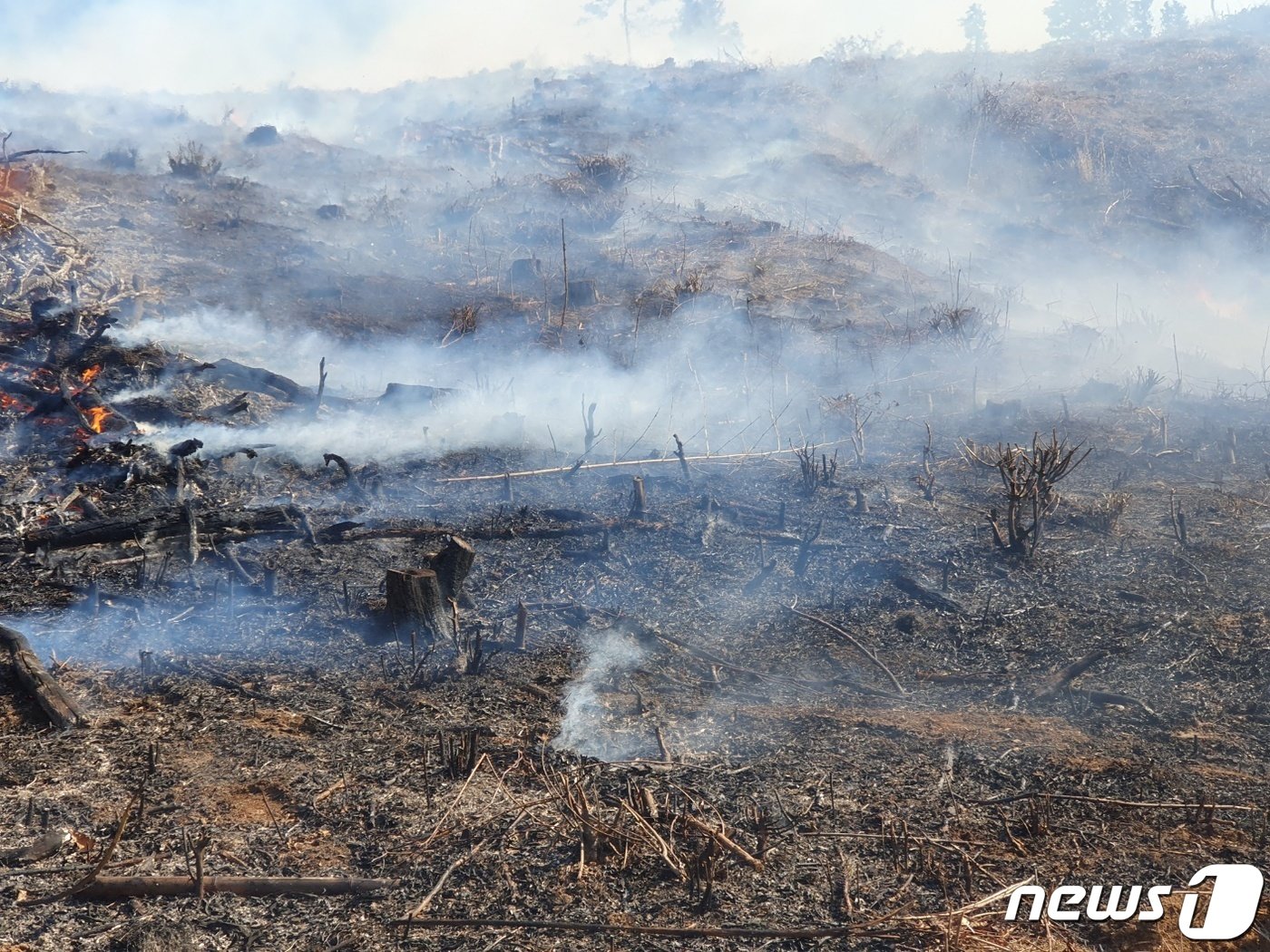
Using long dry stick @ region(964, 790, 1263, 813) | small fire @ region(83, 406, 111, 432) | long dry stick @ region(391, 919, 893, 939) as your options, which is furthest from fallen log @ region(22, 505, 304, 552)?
long dry stick @ region(964, 790, 1263, 813)

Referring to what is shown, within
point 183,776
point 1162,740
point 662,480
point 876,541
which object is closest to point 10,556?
point 183,776

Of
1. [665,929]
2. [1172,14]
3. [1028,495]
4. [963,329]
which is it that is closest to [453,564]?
[665,929]

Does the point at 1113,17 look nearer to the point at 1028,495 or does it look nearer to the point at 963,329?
the point at 963,329

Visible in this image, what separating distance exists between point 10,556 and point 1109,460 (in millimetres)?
10864

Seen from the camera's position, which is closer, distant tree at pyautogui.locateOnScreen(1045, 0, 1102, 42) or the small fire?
the small fire

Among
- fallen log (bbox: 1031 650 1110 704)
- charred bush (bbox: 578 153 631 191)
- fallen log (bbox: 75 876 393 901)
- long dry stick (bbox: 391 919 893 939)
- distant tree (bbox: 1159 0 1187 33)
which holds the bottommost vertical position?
fallen log (bbox: 1031 650 1110 704)

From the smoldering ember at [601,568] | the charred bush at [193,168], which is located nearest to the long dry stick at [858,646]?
the smoldering ember at [601,568]

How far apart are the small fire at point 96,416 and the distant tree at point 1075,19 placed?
5242 centimetres

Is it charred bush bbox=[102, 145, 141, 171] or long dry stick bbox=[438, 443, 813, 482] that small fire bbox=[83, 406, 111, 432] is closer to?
long dry stick bbox=[438, 443, 813, 482]

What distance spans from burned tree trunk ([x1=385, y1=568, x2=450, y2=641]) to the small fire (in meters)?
5.14

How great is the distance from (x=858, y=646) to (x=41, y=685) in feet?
16.6

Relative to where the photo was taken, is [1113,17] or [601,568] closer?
[601,568]

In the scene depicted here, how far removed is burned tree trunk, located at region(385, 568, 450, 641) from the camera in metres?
6.49

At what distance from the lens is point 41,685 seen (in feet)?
17.1
